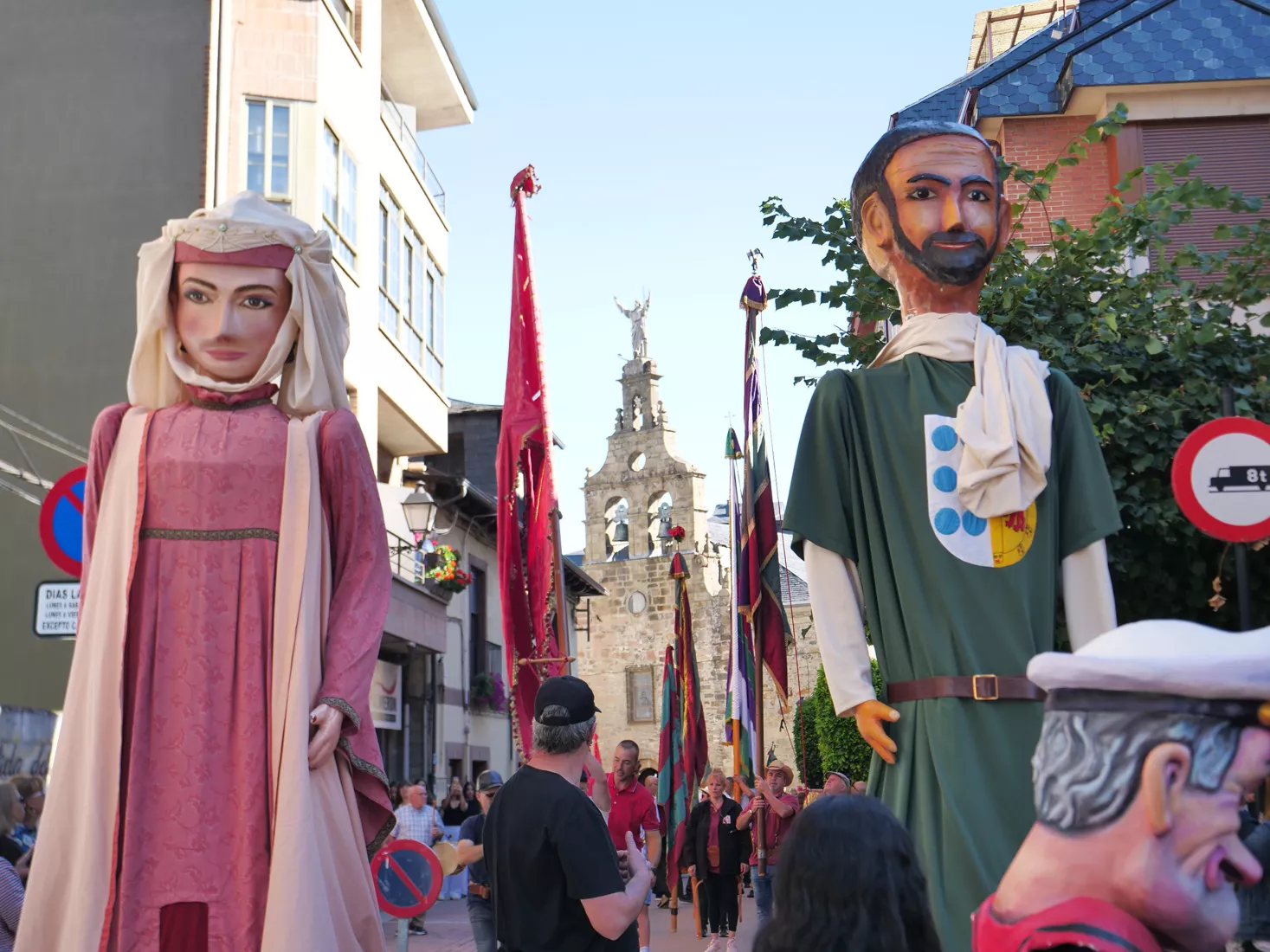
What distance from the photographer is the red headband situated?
15.1ft

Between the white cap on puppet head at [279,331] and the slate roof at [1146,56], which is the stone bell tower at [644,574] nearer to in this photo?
the slate roof at [1146,56]

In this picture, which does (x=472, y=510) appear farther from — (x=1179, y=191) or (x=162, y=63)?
(x=1179, y=191)

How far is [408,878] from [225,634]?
140 inches

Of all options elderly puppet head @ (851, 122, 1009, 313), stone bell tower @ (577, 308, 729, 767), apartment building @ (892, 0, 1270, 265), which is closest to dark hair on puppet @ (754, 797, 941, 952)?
elderly puppet head @ (851, 122, 1009, 313)

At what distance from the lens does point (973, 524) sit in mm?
3850

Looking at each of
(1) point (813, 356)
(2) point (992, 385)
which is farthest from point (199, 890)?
(1) point (813, 356)

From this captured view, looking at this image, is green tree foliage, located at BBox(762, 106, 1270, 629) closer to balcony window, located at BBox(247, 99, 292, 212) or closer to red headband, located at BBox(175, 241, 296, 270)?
red headband, located at BBox(175, 241, 296, 270)

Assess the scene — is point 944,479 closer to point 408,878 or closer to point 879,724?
point 879,724

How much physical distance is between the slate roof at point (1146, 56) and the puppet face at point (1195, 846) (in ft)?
46.7

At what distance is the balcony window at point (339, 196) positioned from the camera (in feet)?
62.2

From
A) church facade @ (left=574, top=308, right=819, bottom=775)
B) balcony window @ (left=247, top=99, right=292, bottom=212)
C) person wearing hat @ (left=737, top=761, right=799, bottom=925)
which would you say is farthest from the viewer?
church facade @ (left=574, top=308, right=819, bottom=775)

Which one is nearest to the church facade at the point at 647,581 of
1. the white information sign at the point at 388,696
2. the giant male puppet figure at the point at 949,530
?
the white information sign at the point at 388,696

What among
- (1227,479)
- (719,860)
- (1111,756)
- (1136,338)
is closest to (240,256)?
(1111,756)

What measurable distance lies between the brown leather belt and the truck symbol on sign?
316 centimetres
